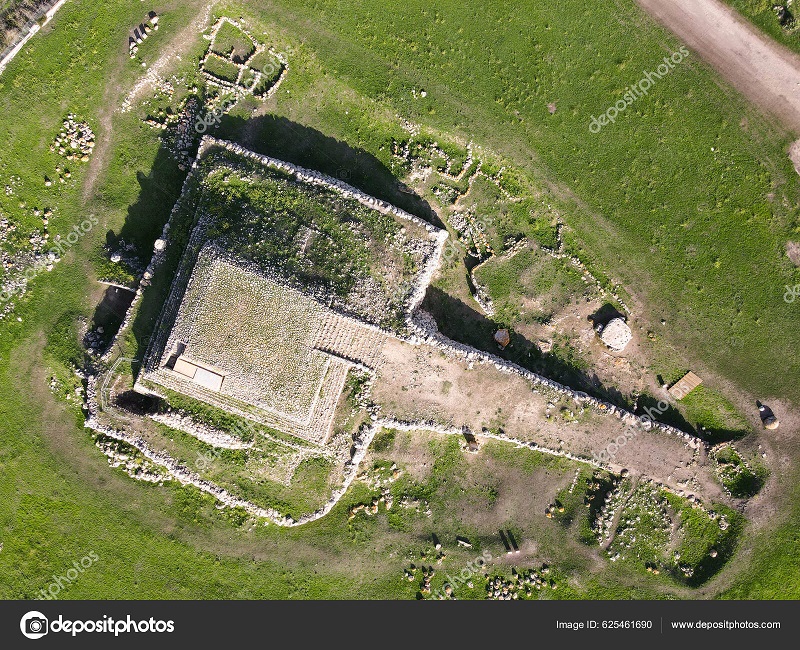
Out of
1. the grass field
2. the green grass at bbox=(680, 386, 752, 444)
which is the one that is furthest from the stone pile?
the green grass at bbox=(680, 386, 752, 444)

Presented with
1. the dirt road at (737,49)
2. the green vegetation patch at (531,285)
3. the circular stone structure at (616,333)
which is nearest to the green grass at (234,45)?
the green vegetation patch at (531,285)

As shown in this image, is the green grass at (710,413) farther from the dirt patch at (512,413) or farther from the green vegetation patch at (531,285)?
the green vegetation patch at (531,285)

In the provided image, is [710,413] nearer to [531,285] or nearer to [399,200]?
[531,285]

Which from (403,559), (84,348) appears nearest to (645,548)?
(403,559)

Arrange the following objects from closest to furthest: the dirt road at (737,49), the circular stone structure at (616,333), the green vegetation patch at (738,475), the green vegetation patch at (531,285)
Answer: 1. the circular stone structure at (616,333)
2. the green vegetation patch at (738,475)
3. the green vegetation patch at (531,285)
4. the dirt road at (737,49)

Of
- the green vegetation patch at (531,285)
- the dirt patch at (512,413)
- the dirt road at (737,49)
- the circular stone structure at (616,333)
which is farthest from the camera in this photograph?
the dirt road at (737,49)

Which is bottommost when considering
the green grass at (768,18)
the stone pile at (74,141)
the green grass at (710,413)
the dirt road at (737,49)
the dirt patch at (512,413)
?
the stone pile at (74,141)

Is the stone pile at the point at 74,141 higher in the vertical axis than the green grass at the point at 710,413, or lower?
lower

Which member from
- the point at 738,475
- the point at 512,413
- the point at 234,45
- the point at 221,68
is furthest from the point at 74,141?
the point at 738,475
